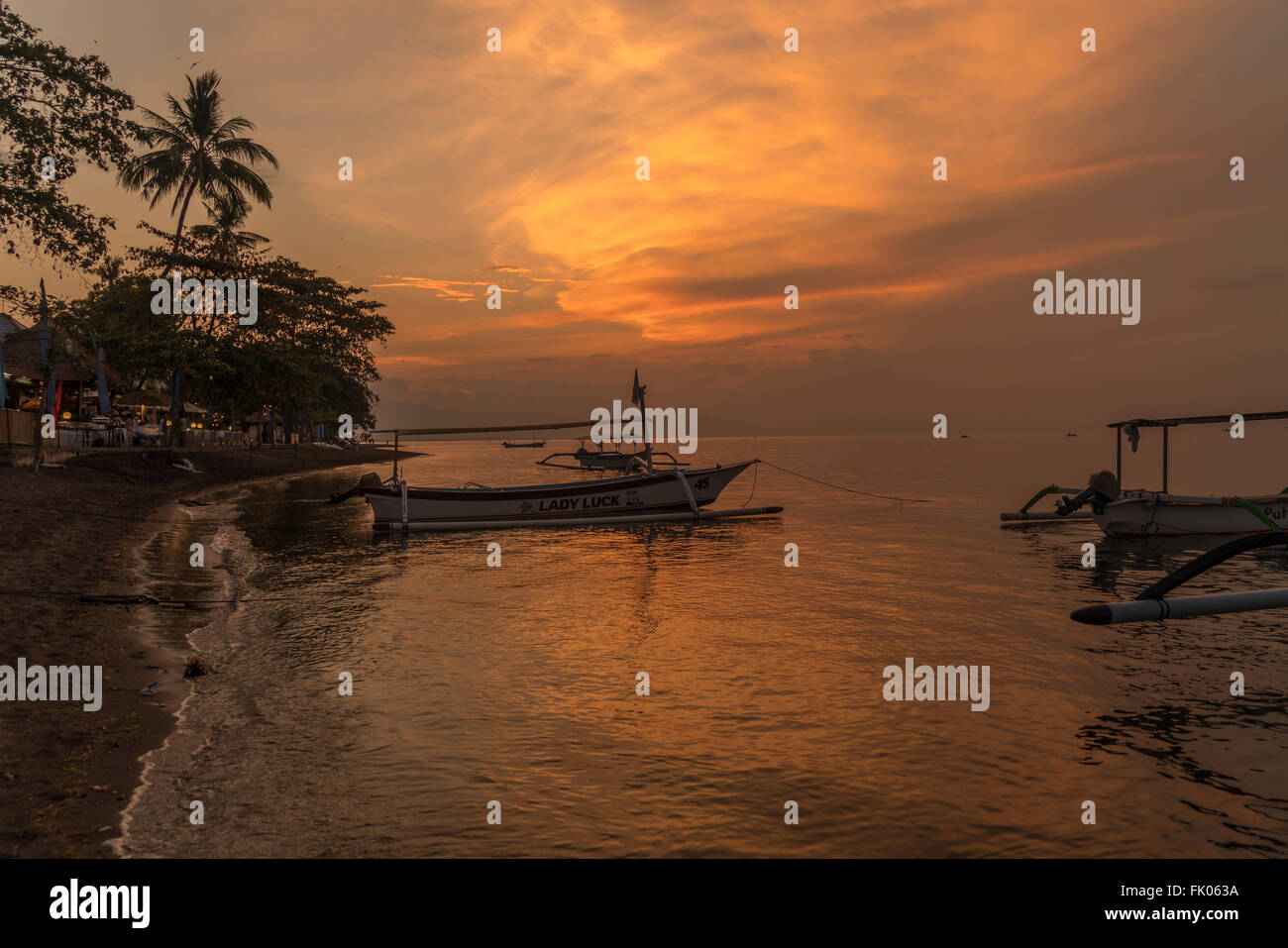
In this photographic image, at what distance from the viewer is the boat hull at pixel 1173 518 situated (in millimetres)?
23188

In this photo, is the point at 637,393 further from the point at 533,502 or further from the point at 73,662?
the point at 73,662

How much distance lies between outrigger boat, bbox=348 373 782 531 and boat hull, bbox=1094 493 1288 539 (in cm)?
1356

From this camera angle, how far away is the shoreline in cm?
546

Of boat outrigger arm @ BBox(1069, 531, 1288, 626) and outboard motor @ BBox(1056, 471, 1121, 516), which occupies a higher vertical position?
outboard motor @ BBox(1056, 471, 1121, 516)

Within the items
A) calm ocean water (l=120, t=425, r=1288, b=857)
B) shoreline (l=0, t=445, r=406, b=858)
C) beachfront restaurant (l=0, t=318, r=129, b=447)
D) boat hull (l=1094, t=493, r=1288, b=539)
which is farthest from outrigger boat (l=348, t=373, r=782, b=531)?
boat hull (l=1094, t=493, r=1288, b=539)

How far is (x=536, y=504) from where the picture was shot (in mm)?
26781

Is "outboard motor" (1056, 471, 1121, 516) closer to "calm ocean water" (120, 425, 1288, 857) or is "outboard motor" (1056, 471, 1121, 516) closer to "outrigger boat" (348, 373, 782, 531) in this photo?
"calm ocean water" (120, 425, 1288, 857)

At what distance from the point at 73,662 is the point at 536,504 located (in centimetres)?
1814

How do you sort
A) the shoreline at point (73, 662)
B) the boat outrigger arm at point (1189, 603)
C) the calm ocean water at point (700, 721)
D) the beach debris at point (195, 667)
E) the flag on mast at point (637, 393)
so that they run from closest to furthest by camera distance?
Result: 1. the shoreline at point (73, 662)
2. the calm ocean water at point (700, 721)
3. the boat outrigger arm at point (1189, 603)
4. the beach debris at point (195, 667)
5. the flag on mast at point (637, 393)

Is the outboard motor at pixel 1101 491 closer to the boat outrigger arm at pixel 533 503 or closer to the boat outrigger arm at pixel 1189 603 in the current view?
the boat outrigger arm at pixel 533 503

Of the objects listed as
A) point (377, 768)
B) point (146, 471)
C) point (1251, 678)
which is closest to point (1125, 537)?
point (1251, 678)

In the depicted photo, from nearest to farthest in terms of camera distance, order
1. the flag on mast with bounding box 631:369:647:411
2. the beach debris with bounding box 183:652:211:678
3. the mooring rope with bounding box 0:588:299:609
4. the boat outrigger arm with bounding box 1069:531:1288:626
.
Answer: the boat outrigger arm with bounding box 1069:531:1288:626
the beach debris with bounding box 183:652:211:678
the mooring rope with bounding box 0:588:299:609
the flag on mast with bounding box 631:369:647:411

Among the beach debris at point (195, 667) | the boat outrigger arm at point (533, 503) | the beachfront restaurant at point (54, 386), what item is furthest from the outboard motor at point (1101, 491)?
the beachfront restaurant at point (54, 386)
